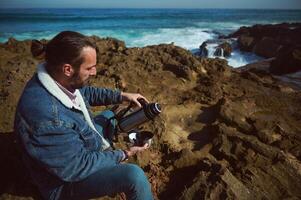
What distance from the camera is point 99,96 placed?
3.01 meters

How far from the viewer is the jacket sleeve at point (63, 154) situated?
1890mm

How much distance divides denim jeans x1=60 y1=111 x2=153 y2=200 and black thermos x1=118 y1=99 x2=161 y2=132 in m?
0.65

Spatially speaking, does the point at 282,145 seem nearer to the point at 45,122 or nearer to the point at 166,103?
the point at 166,103

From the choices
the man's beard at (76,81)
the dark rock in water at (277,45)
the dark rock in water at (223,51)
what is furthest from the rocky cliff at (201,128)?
the dark rock in water at (223,51)

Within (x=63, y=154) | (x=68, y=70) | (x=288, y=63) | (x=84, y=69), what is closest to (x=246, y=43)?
(x=288, y=63)

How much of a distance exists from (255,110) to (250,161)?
145cm

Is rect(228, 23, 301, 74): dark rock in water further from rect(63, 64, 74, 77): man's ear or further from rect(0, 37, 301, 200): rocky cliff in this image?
rect(63, 64, 74, 77): man's ear

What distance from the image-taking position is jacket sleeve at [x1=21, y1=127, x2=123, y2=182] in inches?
74.4

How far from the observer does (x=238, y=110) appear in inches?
172

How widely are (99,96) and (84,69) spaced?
878mm

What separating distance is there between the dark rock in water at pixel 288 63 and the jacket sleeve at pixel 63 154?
8.59 meters

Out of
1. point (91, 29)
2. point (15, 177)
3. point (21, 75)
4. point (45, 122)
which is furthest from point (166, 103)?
point (91, 29)

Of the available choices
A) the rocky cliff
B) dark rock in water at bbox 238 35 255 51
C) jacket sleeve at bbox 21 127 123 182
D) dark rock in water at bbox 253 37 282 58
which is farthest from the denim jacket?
dark rock in water at bbox 238 35 255 51

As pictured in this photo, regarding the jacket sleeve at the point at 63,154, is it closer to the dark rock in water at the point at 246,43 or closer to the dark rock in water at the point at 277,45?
the dark rock in water at the point at 277,45
